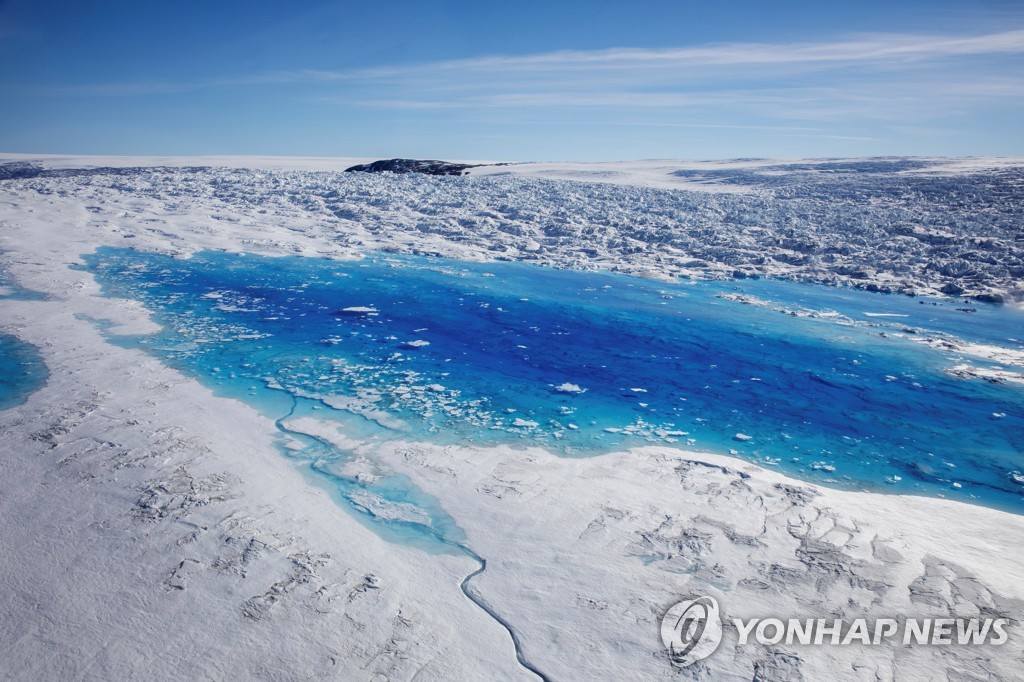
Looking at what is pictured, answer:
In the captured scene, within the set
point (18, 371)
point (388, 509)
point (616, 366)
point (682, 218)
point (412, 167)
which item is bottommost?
point (388, 509)

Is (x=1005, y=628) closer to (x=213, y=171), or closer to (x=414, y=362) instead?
(x=414, y=362)

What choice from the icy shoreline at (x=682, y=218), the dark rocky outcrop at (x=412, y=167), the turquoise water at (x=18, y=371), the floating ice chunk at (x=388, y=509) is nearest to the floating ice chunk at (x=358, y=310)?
the turquoise water at (x=18, y=371)

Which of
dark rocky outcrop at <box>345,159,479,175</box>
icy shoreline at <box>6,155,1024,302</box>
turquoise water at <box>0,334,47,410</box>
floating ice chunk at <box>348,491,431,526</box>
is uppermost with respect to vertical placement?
dark rocky outcrop at <box>345,159,479,175</box>

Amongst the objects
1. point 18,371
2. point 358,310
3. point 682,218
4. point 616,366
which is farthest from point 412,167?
point 18,371

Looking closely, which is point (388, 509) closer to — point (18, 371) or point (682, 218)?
point (18, 371)

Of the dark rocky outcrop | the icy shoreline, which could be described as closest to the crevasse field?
the icy shoreline

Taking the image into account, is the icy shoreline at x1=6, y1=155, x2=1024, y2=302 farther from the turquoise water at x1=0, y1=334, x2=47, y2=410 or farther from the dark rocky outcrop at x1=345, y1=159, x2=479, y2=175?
the turquoise water at x1=0, y1=334, x2=47, y2=410
